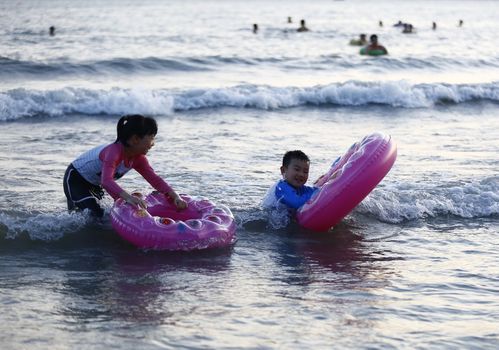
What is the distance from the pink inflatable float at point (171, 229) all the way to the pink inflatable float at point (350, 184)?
2.46 feet

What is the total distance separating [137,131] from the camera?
656 centimetres

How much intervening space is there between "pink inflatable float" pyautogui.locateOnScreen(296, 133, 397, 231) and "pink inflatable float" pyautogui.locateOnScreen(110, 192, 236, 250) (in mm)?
749

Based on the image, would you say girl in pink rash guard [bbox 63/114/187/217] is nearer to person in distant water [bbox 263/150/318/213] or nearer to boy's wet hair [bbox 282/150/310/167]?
person in distant water [bbox 263/150/318/213]

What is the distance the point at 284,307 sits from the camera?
5.19m

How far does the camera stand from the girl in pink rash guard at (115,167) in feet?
21.7

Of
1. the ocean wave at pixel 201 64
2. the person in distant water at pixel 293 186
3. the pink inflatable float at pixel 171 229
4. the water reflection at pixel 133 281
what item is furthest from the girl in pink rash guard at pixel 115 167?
the ocean wave at pixel 201 64

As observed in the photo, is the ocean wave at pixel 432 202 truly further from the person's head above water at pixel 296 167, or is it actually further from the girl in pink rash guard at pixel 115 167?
the girl in pink rash guard at pixel 115 167

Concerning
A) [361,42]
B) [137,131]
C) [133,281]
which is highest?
[361,42]

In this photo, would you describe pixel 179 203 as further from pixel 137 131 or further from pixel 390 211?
pixel 390 211

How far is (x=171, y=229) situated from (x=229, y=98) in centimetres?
1001

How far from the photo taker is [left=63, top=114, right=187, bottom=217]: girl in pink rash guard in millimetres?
6605

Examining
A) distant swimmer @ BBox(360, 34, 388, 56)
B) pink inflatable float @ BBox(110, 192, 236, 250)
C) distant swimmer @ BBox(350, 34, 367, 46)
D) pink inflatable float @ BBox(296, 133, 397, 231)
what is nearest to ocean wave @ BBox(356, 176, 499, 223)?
pink inflatable float @ BBox(296, 133, 397, 231)

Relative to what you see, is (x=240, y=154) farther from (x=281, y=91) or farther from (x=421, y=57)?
(x=421, y=57)

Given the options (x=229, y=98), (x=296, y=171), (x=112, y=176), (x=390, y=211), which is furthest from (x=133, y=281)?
(x=229, y=98)
